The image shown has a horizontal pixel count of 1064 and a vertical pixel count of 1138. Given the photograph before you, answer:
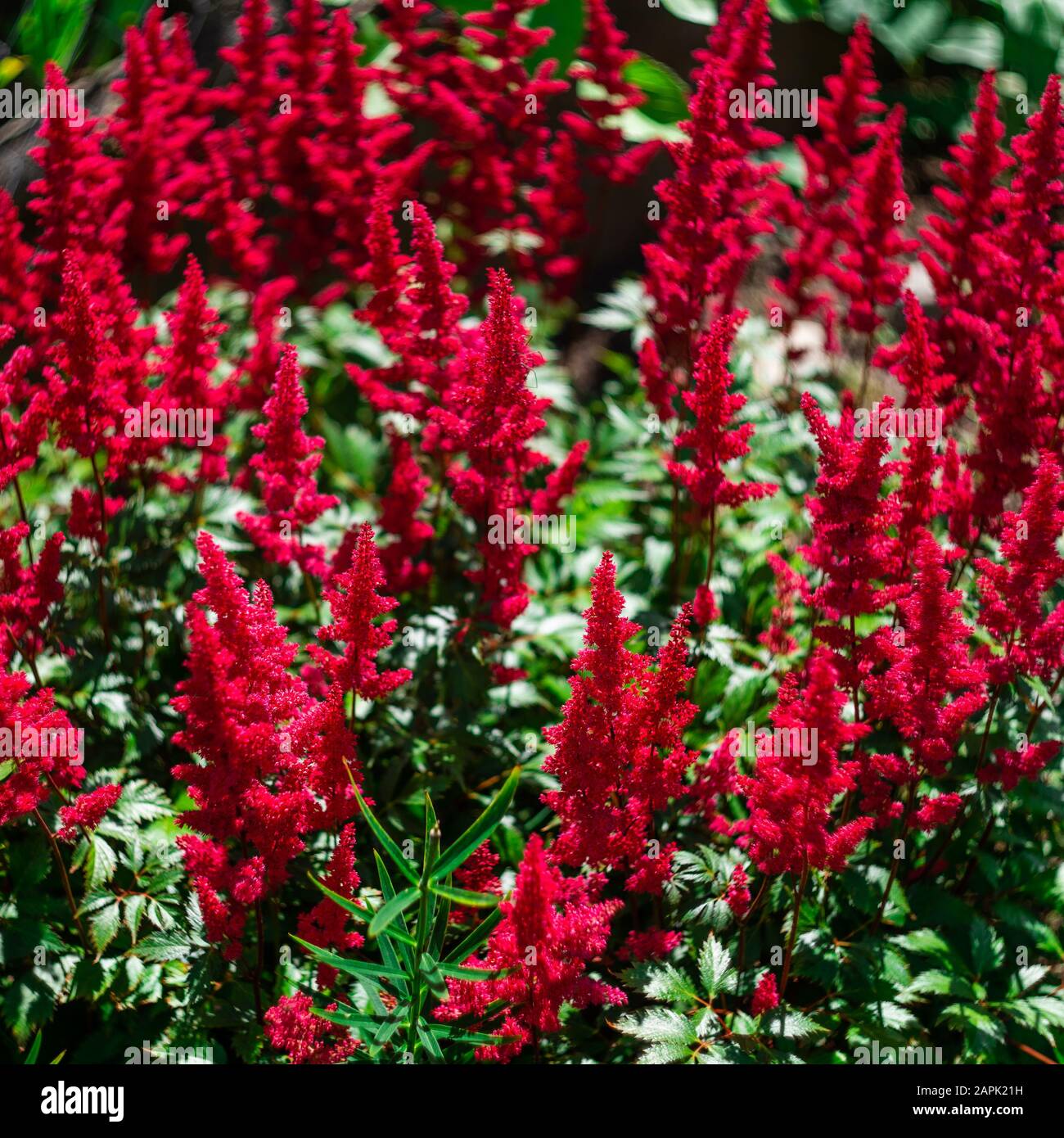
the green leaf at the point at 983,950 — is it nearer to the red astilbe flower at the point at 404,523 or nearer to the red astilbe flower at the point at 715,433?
the red astilbe flower at the point at 715,433

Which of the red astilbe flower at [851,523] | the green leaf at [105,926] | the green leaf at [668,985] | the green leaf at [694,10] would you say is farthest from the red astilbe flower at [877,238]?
the green leaf at [105,926]

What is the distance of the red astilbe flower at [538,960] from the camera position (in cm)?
264

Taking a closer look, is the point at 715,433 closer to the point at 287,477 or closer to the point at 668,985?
the point at 287,477

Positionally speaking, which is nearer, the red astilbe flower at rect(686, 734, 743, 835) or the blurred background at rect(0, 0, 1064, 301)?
the red astilbe flower at rect(686, 734, 743, 835)

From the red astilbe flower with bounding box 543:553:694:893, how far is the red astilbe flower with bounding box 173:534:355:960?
56 cm

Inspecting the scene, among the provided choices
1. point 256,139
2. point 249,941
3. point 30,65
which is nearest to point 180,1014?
point 249,941

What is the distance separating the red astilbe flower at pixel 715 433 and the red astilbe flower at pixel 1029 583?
2.30 ft

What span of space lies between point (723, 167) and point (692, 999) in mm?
2602

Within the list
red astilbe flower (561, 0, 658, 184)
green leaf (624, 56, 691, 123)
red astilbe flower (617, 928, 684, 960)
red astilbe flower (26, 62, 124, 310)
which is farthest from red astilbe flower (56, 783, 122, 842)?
green leaf (624, 56, 691, 123)

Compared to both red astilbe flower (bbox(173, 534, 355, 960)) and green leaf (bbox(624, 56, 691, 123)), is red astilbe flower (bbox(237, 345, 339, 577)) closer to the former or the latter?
red astilbe flower (bbox(173, 534, 355, 960))

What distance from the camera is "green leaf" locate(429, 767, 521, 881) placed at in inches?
106

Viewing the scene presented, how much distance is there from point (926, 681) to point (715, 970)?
0.96m

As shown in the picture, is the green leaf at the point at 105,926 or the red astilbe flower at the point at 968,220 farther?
the red astilbe flower at the point at 968,220

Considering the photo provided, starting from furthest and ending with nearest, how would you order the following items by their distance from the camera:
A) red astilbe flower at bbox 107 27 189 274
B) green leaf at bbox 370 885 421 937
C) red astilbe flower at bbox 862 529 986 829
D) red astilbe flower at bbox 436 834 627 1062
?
1. red astilbe flower at bbox 107 27 189 274
2. red astilbe flower at bbox 862 529 986 829
3. red astilbe flower at bbox 436 834 627 1062
4. green leaf at bbox 370 885 421 937
